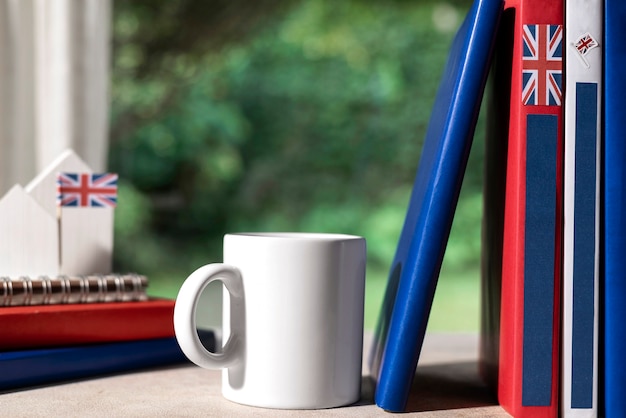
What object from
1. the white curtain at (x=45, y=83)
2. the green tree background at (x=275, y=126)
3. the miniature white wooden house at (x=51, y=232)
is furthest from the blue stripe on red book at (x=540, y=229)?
the green tree background at (x=275, y=126)

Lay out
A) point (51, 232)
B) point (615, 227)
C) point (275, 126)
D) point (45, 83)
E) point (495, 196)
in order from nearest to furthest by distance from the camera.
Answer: point (615, 227), point (495, 196), point (51, 232), point (45, 83), point (275, 126)

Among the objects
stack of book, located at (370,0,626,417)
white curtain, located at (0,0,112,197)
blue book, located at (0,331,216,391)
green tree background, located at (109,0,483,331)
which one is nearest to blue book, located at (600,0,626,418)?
stack of book, located at (370,0,626,417)

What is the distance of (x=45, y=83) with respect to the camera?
4.03ft

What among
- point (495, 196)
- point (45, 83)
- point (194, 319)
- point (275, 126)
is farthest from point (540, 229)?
point (275, 126)

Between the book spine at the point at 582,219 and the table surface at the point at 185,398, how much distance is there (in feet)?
0.24

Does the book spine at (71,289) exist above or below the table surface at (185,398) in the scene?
above

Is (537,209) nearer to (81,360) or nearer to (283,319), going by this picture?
(283,319)

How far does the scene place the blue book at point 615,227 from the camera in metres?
0.58

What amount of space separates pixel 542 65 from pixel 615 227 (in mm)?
141

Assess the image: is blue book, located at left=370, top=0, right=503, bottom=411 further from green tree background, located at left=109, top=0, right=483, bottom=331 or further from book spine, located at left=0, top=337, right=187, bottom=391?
green tree background, located at left=109, top=0, right=483, bottom=331

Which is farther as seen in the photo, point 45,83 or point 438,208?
point 45,83

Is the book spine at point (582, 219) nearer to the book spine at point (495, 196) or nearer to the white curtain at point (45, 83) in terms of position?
the book spine at point (495, 196)

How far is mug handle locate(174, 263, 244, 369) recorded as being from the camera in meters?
0.62

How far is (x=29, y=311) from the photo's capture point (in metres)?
0.70
